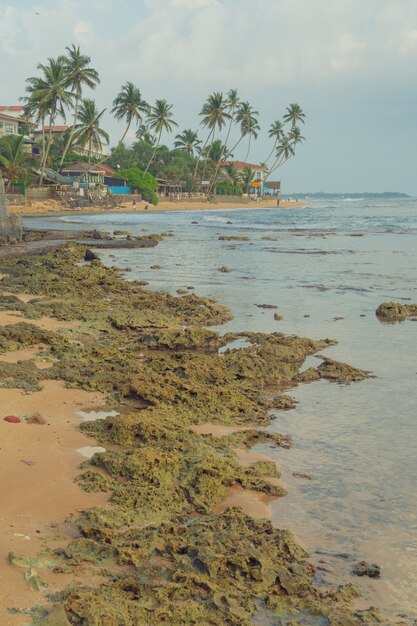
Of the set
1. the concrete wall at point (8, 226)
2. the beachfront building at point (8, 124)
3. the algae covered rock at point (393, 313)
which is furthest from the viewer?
the beachfront building at point (8, 124)

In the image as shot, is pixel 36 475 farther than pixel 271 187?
No

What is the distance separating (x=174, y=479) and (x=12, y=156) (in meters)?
52.0

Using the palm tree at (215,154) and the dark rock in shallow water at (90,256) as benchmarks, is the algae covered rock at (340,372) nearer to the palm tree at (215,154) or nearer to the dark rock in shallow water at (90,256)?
the dark rock in shallow water at (90,256)

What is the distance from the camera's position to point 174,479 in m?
5.27

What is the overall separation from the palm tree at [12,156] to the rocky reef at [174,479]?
4437 cm

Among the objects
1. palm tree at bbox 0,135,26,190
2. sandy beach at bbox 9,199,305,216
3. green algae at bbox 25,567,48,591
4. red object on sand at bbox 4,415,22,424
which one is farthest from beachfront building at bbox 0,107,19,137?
green algae at bbox 25,567,48,591

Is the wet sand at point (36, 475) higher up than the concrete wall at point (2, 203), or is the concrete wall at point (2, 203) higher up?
the concrete wall at point (2, 203)

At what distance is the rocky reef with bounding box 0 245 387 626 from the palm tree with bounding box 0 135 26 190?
146ft

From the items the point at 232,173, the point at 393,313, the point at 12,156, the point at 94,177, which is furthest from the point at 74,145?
the point at 393,313

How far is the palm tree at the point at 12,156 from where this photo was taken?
5219cm

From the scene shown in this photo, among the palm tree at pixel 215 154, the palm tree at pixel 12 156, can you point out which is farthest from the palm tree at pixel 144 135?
the palm tree at pixel 12 156

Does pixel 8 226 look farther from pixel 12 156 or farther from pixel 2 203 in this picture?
pixel 12 156

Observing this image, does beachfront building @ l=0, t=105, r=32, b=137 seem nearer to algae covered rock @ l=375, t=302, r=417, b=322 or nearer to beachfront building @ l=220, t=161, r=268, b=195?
beachfront building @ l=220, t=161, r=268, b=195

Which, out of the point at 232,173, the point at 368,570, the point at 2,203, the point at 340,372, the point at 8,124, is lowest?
the point at 368,570
